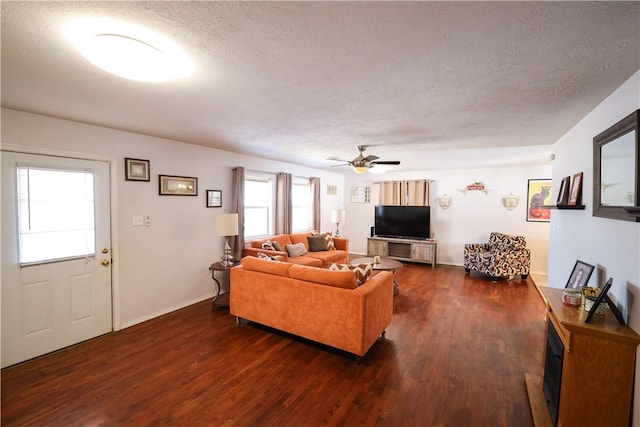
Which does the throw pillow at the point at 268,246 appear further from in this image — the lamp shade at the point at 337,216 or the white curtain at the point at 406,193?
the white curtain at the point at 406,193

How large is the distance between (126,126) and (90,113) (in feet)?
1.58

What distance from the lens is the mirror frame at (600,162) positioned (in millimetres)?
1577

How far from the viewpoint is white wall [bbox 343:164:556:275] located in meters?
6.12

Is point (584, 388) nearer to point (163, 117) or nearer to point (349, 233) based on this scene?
point (163, 117)

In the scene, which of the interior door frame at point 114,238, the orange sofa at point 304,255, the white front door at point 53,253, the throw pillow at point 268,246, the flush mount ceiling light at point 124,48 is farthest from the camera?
the throw pillow at point 268,246

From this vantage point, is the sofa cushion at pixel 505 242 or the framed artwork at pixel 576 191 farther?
the sofa cushion at pixel 505 242

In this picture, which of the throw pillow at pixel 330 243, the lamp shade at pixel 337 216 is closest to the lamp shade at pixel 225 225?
the throw pillow at pixel 330 243

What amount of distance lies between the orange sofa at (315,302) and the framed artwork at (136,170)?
1.66 meters

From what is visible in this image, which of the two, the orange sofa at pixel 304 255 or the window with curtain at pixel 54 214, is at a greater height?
the window with curtain at pixel 54 214

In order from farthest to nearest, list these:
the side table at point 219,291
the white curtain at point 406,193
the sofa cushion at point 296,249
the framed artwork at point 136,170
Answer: the white curtain at point 406,193 < the sofa cushion at point 296,249 < the side table at point 219,291 < the framed artwork at point 136,170

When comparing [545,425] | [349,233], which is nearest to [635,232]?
[545,425]

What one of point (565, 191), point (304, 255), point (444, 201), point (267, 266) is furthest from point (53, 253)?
point (444, 201)

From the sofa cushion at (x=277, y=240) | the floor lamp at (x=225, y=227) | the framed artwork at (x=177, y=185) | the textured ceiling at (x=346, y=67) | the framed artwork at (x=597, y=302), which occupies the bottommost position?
the sofa cushion at (x=277, y=240)

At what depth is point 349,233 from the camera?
27.8 feet
